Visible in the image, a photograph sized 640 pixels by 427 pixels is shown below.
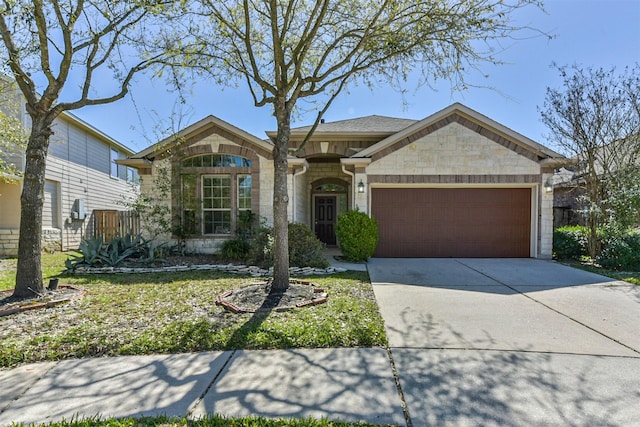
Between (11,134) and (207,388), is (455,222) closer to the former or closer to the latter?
(207,388)

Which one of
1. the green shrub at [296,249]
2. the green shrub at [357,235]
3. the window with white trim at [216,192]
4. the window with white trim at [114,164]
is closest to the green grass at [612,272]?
the green shrub at [357,235]

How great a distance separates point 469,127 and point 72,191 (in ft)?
51.6

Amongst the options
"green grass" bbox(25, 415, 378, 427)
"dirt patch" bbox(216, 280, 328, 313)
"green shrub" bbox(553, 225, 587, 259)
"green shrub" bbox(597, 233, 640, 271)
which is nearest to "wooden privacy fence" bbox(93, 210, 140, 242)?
"dirt patch" bbox(216, 280, 328, 313)

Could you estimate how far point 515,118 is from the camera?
33.3 feet

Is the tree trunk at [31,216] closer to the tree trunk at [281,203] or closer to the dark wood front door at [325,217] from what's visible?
the tree trunk at [281,203]

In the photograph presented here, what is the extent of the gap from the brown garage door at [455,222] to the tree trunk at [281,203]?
5368mm

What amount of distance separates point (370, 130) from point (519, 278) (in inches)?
257

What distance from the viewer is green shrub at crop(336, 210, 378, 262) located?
9.07 metres

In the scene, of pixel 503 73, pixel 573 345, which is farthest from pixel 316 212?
pixel 573 345

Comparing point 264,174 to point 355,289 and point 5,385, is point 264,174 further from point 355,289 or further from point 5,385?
point 5,385

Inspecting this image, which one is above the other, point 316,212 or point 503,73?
point 503,73

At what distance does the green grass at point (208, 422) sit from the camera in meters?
2.27

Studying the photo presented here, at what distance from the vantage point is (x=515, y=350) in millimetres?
3426

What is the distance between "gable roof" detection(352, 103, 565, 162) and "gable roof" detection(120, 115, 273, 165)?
3224mm
